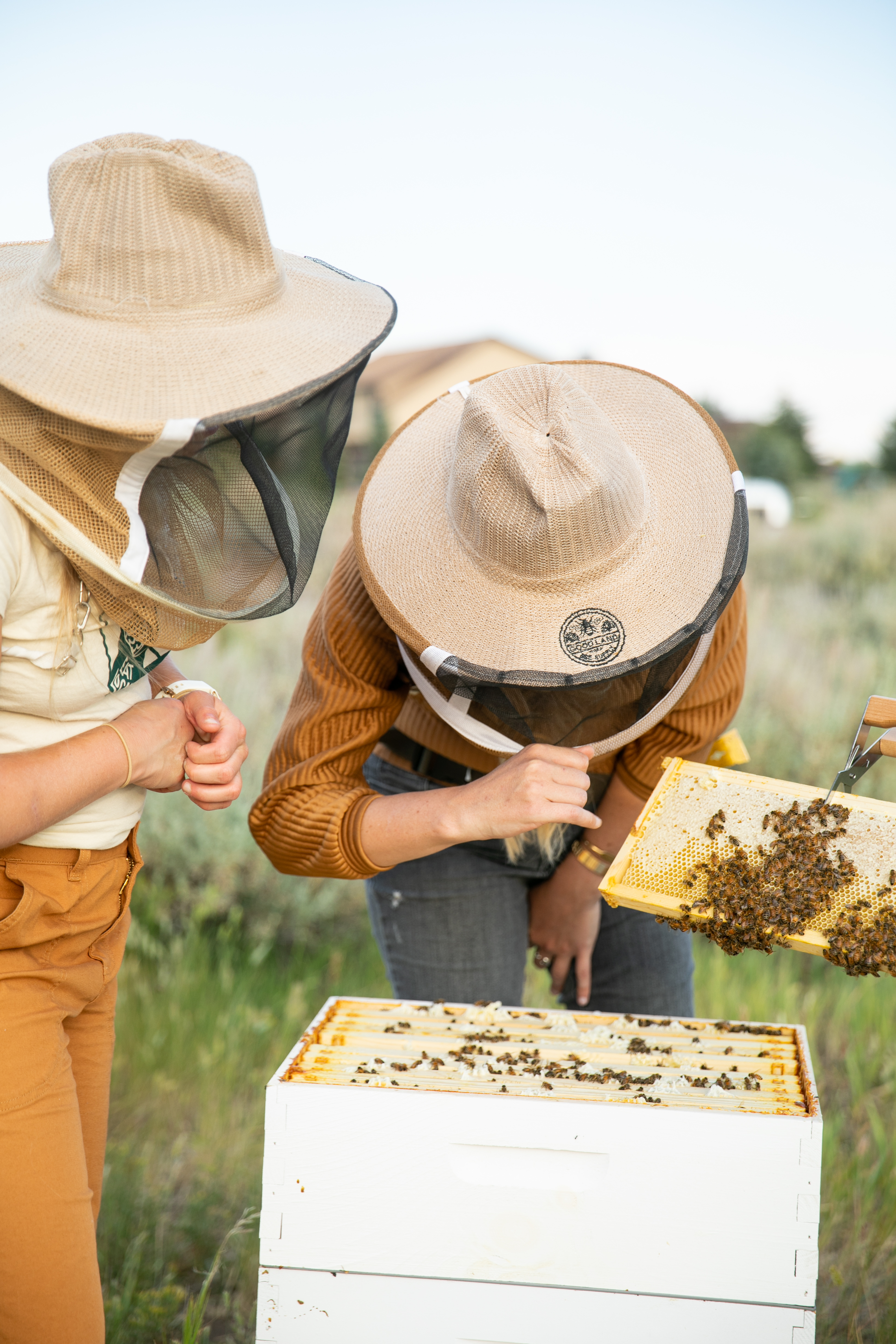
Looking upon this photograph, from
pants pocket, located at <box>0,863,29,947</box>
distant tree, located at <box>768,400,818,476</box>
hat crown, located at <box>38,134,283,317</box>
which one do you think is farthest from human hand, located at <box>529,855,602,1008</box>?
distant tree, located at <box>768,400,818,476</box>

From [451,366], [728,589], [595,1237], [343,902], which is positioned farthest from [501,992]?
[451,366]

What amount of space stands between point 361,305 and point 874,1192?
3049 mm

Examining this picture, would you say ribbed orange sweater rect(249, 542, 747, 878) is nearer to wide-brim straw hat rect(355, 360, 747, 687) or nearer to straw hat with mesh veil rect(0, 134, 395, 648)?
wide-brim straw hat rect(355, 360, 747, 687)

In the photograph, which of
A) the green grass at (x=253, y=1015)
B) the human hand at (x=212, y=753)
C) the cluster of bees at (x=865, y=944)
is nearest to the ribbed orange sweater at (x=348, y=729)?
the human hand at (x=212, y=753)

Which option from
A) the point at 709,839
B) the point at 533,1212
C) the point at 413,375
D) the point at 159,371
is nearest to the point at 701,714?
the point at 709,839

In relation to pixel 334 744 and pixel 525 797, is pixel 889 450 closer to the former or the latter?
pixel 334 744

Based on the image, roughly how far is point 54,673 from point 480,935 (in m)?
1.33

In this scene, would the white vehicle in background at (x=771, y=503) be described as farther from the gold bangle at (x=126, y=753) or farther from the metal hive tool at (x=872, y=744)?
the gold bangle at (x=126, y=753)

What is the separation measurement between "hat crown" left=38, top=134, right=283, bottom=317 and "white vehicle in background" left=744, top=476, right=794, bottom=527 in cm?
906

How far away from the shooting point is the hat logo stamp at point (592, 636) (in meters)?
1.84

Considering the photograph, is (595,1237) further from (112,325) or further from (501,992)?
(112,325)

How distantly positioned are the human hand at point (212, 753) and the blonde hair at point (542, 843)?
0.79 meters

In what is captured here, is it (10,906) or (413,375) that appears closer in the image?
(10,906)

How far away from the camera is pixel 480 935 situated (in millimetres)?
2562
